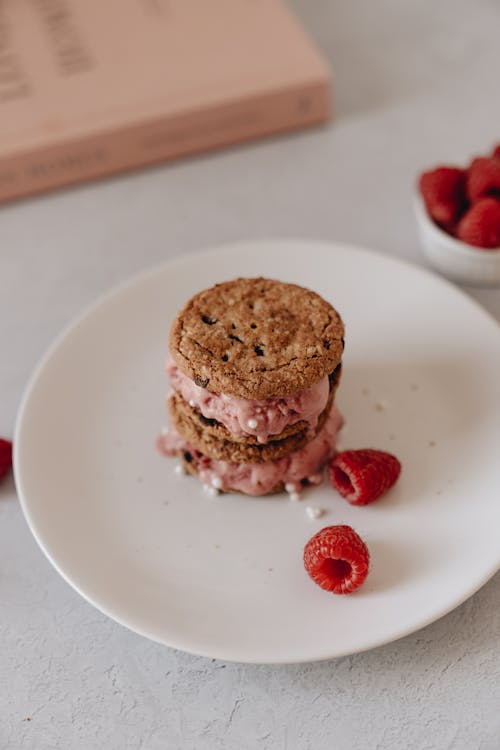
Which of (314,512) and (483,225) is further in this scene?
(483,225)

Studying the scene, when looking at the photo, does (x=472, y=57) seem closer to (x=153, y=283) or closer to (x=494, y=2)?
(x=494, y=2)

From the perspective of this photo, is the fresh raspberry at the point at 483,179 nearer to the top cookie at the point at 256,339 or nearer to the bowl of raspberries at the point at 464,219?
the bowl of raspberries at the point at 464,219

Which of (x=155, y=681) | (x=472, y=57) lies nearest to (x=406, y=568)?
(x=155, y=681)

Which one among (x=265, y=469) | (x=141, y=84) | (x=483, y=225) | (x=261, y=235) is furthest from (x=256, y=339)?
(x=141, y=84)

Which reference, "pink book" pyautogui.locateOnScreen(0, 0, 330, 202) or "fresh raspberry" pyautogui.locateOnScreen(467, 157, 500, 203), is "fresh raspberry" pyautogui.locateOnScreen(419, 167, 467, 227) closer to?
"fresh raspberry" pyautogui.locateOnScreen(467, 157, 500, 203)

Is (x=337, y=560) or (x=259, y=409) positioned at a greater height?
(x=259, y=409)

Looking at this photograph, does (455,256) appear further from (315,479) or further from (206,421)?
(206,421)

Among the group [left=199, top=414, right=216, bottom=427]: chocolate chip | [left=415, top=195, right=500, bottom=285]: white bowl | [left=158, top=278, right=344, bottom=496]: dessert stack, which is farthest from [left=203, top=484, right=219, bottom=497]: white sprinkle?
[left=415, top=195, right=500, bottom=285]: white bowl
